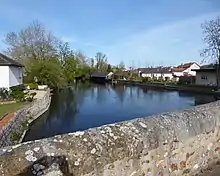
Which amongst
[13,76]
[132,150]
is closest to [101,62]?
[13,76]

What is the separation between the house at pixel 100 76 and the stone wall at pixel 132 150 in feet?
282

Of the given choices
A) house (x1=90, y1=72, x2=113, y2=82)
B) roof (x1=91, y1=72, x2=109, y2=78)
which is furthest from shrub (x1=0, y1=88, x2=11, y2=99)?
roof (x1=91, y1=72, x2=109, y2=78)

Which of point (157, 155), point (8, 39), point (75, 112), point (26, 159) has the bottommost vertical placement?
point (75, 112)

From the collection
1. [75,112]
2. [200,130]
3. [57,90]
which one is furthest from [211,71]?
[200,130]

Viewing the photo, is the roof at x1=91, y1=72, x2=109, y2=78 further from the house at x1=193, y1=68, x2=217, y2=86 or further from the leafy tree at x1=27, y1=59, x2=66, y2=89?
the leafy tree at x1=27, y1=59, x2=66, y2=89

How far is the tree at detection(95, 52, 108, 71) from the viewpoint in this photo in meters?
104

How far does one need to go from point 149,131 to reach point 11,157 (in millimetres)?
1699

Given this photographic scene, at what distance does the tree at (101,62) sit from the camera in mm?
104188

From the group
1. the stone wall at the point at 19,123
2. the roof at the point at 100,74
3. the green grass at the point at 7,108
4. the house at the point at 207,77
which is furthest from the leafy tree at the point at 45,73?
the roof at the point at 100,74

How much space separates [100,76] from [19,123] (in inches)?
2950

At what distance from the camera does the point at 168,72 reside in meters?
95.9

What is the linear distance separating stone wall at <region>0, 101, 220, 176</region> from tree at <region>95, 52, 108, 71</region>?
98.8 m

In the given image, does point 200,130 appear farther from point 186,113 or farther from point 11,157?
point 11,157

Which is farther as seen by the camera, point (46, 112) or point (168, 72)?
point (168, 72)
